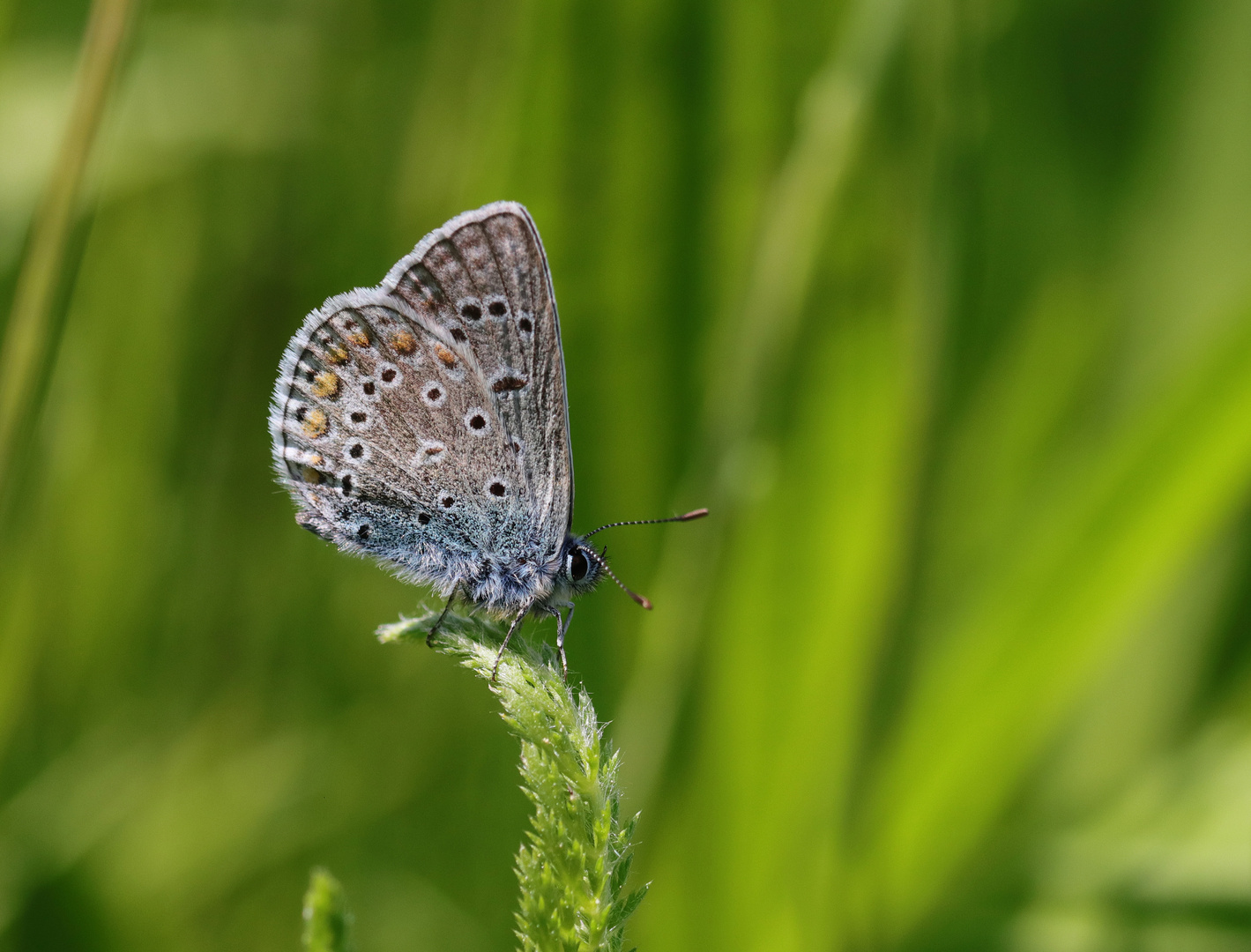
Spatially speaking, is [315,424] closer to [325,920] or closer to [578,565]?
[578,565]

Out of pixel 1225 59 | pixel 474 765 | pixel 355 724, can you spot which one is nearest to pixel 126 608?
pixel 355 724

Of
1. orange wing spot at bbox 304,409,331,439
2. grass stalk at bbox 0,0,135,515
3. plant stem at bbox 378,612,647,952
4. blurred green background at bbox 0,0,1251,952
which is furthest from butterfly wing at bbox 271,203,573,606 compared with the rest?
plant stem at bbox 378,612,647,952

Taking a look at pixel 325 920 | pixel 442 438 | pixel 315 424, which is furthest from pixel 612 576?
pixel 325 920

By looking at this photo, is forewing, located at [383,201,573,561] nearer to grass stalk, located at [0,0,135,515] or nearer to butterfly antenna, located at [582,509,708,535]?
butterfly antenna, located at [582,509,708,535]

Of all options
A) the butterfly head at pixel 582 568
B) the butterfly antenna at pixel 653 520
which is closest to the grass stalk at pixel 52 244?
the butterfly head at pixel 582 568

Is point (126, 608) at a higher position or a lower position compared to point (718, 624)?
lower

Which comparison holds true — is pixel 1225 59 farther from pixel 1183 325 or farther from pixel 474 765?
pixel 474 765
